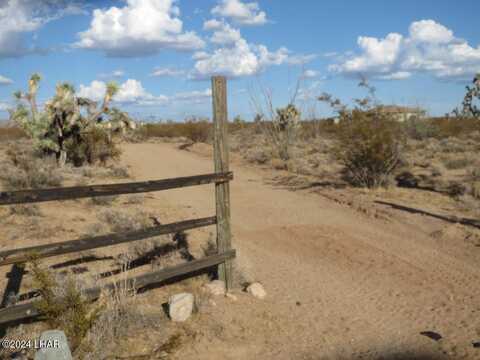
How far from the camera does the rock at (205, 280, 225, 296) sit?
19.8 feet

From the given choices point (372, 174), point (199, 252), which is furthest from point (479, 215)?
point (199, 252)

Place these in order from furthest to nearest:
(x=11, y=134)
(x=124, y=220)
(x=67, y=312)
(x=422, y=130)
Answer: (x=11, y=134) < (x=422, y=130) < (x=124, y=220) < (x=67, y=312)

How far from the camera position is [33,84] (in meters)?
18.9

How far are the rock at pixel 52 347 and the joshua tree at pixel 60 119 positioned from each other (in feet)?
51.0

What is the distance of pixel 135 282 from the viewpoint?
5.07 meters

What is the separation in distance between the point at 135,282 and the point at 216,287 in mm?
1315

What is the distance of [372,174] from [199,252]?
761cm

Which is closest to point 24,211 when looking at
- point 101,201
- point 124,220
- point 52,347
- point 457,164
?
point 101,201

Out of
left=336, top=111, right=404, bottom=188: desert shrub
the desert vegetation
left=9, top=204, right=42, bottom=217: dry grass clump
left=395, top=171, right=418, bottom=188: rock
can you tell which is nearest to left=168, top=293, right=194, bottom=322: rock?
the desert vegetation

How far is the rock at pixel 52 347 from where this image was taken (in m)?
3.45

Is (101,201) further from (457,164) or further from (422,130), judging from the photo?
(422,130)

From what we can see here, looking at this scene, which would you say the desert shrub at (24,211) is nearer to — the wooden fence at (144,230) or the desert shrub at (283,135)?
the wooden fence at (144,230)

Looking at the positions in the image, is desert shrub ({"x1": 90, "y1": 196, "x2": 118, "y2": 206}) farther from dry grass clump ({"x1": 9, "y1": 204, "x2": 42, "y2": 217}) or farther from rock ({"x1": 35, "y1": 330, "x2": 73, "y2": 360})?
rock ({"x1": 35, "y1": 330, "x2": 73, "y2": 360})

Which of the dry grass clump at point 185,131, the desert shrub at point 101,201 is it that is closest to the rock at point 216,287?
the desert shrub at point 101,201
